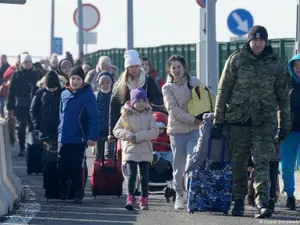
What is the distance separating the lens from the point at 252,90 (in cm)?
1598

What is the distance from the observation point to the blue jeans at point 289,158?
57.2ft

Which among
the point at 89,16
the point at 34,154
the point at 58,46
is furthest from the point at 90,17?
the point at 34,154

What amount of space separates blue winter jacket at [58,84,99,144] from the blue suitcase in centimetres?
190

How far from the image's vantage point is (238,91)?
52.6 feet

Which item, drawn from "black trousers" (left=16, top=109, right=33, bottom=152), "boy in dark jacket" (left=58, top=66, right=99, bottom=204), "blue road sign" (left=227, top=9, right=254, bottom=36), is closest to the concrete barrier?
"boy in dark jacket" (left=58, top=66, right=99, bottom=204)

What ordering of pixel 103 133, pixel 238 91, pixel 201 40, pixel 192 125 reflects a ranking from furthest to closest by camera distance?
1. pixel 201 40
2. pixel 103 133
3. pixel 192 125
4. pixel 238 91

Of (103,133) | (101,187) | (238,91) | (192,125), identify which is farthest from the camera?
(103,133)

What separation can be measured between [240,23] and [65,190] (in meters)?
10.8

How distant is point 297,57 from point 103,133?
3.90m

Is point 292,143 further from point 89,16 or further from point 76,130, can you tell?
point 89,16

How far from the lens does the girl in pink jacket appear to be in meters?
17.1

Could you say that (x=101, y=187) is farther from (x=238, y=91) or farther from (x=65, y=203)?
(x=238, y=91)

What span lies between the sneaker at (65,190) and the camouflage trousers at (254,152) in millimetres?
2700

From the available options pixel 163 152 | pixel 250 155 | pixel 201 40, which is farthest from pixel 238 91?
pixel 201 40
